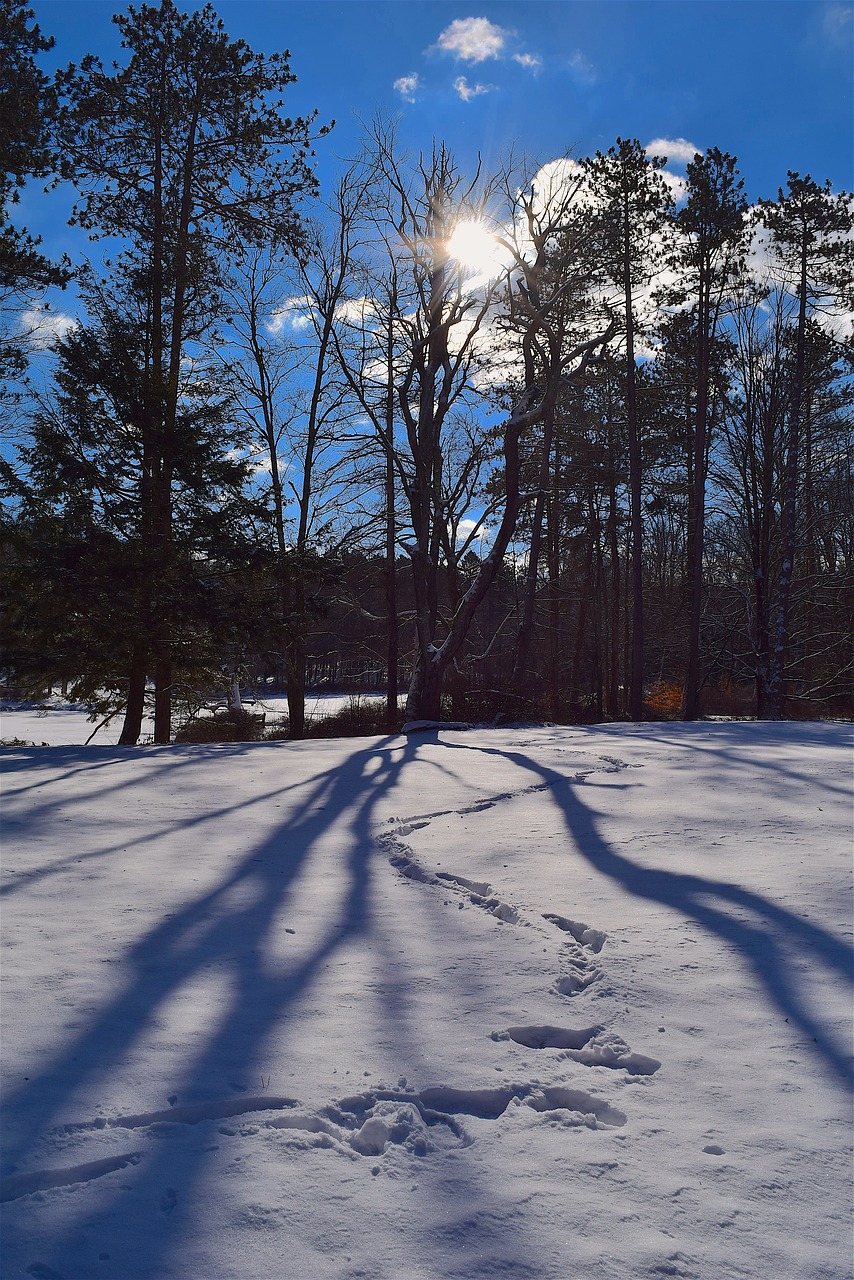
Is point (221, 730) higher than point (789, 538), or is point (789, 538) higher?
point (789, 538)

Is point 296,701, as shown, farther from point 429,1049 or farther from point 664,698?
point 664,698

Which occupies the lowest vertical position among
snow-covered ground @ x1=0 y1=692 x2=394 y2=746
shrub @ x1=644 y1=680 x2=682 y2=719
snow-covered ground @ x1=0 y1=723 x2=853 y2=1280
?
snow-covered ground @ x1=0 y1=692 x2=394 y2=746

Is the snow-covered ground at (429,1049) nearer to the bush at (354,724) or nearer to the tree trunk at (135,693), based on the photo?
the tree trunk at (135,693)

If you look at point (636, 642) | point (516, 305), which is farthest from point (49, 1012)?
point (636, 642)

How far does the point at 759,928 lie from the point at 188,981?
2336 mm

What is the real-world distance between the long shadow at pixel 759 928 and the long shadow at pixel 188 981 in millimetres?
1268

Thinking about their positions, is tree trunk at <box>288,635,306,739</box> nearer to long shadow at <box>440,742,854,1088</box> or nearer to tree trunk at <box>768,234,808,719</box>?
tree trunk at <box>768,234,808,719</box>

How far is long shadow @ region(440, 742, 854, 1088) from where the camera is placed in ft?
8.20

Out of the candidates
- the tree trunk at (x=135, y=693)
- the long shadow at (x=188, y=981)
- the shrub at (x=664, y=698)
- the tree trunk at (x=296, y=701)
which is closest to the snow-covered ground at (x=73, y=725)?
the tree trunk at (x=296, y=701)

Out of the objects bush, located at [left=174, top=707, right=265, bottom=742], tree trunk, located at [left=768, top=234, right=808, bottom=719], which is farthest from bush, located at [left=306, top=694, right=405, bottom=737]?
tree trunk, located at [left=768, top=234, right=808, bottom=719]

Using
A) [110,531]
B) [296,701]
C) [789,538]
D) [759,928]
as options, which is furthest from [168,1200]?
[789,538]

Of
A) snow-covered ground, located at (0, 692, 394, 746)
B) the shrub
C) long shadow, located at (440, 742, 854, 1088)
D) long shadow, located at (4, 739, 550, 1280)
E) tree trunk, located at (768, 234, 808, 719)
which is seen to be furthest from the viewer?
the shrub

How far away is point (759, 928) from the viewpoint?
10.6 feet

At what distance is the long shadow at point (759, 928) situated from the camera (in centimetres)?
250
